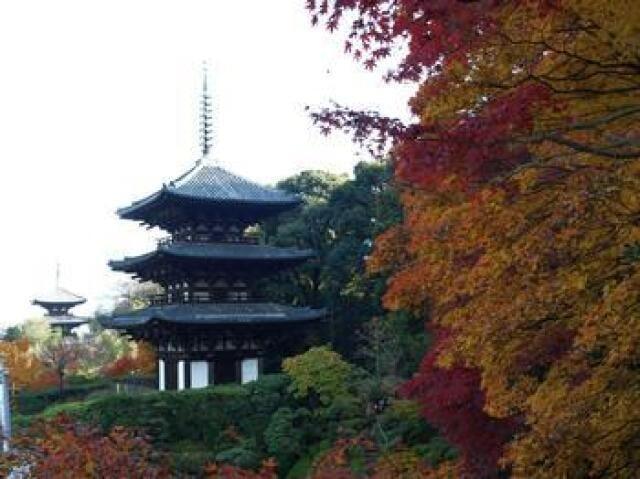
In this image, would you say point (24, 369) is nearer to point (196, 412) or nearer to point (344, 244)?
point (196, 412)

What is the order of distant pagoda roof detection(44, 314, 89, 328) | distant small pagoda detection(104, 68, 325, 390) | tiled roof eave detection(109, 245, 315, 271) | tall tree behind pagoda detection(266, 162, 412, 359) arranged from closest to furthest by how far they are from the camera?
tiled roof eave detection(109, 245, 315, 271), distant small pagoda detection(104, 68, 325, 390), tall tree behind pagoda detection(266, 162, 412, 359), distant pagoda roof detection(44, 314, 89, 328)

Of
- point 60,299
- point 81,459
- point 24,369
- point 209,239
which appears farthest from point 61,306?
point 81,459

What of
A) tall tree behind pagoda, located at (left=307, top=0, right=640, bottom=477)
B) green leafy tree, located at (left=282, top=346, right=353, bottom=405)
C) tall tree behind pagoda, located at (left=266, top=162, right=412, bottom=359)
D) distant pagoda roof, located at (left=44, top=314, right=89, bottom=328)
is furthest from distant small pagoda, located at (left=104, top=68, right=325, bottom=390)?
distant pagoda roof, located at (left=44, top=314, right=89, bottom=328)

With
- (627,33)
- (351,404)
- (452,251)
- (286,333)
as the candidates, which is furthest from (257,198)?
(627,33)

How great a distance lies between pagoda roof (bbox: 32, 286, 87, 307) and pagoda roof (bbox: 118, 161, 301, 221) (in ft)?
104

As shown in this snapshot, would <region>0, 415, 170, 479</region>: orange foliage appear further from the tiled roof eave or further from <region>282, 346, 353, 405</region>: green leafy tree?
the tiled roof eave

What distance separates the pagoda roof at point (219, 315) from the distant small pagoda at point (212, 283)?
3 cm

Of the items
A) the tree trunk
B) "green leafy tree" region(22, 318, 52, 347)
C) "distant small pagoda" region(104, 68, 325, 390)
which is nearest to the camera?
"distant small pagoda" region(104, 68, 325, 390)

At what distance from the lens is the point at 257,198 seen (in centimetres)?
2556

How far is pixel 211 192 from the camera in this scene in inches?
990

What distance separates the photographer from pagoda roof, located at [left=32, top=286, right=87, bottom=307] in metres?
55.8

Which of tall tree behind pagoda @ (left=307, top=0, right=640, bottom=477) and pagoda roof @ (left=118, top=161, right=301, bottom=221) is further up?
pagoda roof @ (left=118, top=161, right=301, bottom=221)

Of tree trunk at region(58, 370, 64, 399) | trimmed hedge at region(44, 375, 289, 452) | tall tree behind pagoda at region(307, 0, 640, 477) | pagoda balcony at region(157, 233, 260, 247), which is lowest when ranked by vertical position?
trimmed hedge at region(44, 375, 289, 452)

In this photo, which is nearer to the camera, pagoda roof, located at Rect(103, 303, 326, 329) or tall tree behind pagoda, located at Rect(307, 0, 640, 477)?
tall tree behind pagoda, located at Rect(307, 0, 640, 477)
